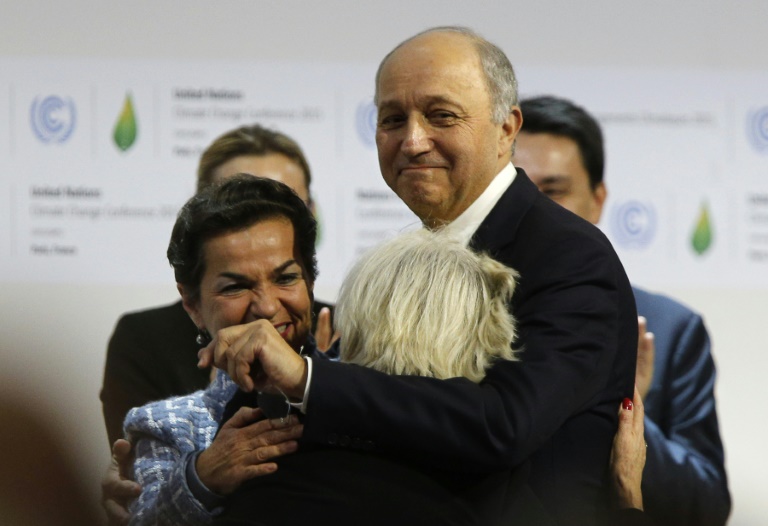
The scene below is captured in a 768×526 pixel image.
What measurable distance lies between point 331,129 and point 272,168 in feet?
2.62

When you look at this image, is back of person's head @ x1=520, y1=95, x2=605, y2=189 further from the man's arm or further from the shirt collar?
the shirt collar

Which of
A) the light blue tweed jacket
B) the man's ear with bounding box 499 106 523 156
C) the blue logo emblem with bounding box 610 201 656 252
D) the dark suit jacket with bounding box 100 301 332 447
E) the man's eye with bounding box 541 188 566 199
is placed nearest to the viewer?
the light blue tweed jacket

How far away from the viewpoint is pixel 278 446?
5.24ft

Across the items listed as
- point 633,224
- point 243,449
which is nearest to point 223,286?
point 243,449

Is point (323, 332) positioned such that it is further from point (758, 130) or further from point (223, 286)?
point (758, 130)

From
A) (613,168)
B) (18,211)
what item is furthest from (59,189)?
(613,168)

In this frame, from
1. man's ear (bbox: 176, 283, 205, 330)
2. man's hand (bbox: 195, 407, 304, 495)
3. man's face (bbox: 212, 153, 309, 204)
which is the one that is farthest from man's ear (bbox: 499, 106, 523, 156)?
man's face (bbox: 212, 153, 309, 204)

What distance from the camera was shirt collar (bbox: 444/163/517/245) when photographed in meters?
1.96

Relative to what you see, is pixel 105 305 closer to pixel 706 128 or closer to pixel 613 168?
pixel 613 168

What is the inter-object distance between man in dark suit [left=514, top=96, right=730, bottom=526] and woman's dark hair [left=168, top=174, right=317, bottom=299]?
1.53 meters

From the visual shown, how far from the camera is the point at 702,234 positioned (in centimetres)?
409

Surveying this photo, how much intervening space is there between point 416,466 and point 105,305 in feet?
8.21

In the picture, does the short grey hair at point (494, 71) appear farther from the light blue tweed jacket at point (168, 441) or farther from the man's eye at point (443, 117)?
the light blue tweed jacket at point (168, 441)

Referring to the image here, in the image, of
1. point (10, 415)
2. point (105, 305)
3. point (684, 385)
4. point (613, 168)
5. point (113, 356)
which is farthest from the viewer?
point (613, 168)
